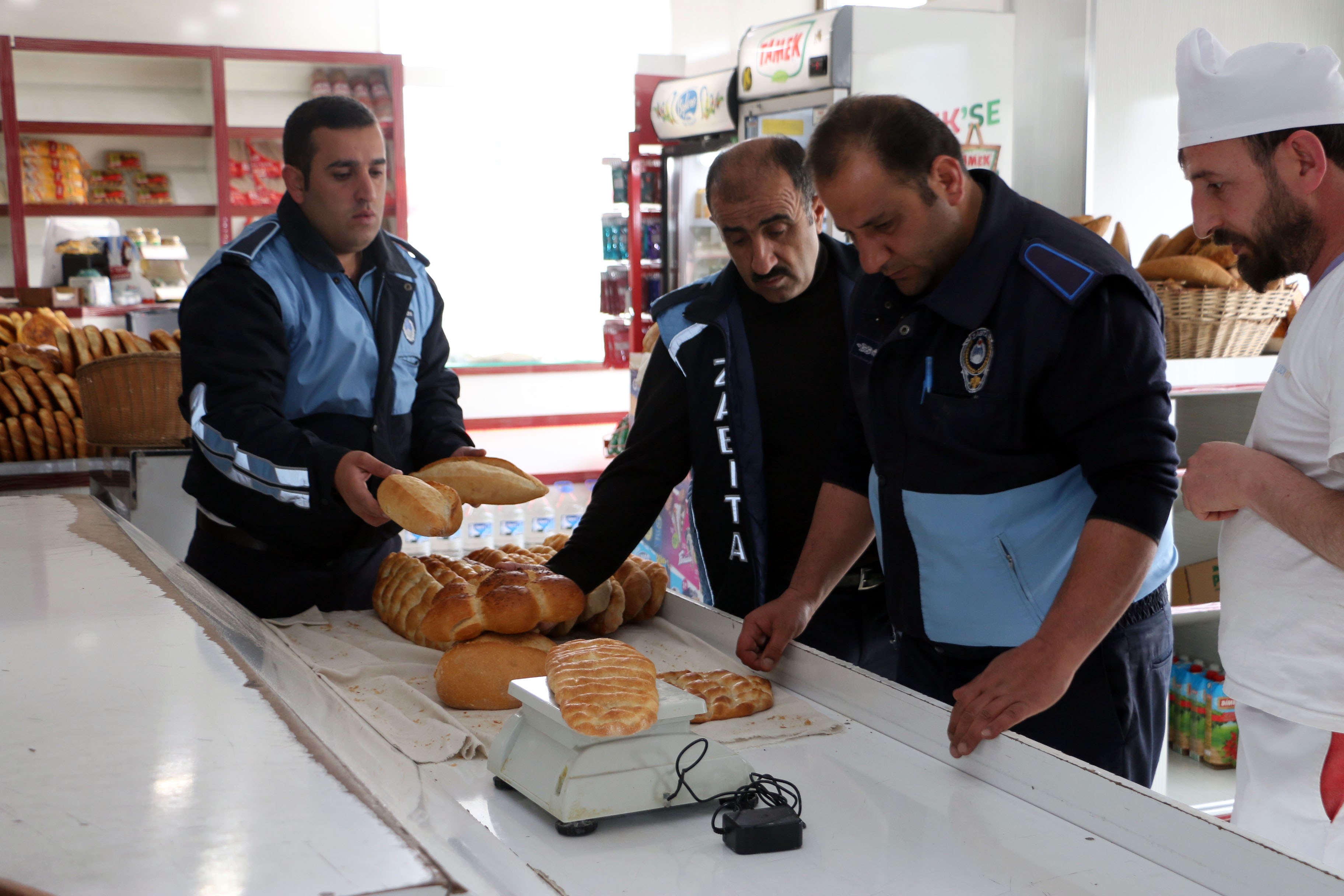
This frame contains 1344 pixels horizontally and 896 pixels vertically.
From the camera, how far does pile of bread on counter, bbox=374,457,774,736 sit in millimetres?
1206

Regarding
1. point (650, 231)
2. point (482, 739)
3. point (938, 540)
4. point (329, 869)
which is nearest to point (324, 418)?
point (482, 739)

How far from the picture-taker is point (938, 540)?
1.69 m

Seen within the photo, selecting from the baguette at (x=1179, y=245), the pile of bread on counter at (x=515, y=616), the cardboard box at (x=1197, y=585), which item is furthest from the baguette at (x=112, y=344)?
the cardboard box at (x=1197, y=585)

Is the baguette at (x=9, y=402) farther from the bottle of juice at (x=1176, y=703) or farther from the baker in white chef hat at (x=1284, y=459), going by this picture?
the bottle of juice at (x=1176, y=703)

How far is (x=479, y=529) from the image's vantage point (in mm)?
4980

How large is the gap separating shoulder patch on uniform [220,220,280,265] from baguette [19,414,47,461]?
1.12 meters

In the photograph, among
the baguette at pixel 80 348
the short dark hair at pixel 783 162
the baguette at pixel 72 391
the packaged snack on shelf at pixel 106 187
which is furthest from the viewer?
the packaged snack on shelf at pixel 106 187

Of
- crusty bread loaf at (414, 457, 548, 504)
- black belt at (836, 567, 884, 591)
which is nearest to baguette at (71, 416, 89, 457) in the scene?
crusty bread loaf at (414, 457, 548, 504)

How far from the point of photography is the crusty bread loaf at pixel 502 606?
69.7 inches

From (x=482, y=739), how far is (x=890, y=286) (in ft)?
3.14

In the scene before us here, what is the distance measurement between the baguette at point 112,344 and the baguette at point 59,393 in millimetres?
200

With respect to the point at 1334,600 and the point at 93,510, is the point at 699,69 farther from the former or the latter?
the point at 1334,600

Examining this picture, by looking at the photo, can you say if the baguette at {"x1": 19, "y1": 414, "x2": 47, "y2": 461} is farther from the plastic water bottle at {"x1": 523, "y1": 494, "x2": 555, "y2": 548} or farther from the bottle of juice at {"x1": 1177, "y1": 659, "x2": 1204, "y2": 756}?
the bottle of juice at {"x1": 1177, "y1": 659, "x2": 1204, "y2": 756}

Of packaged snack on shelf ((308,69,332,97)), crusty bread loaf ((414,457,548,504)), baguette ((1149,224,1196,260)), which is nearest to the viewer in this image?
crusty bread loaf ((414,457,548,504))
